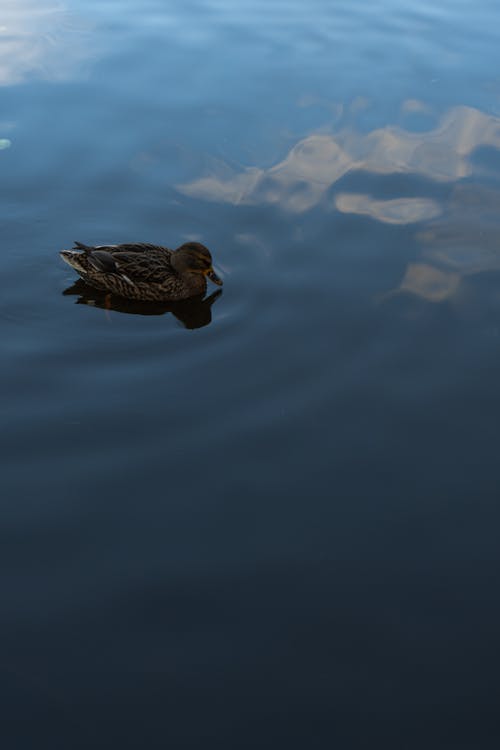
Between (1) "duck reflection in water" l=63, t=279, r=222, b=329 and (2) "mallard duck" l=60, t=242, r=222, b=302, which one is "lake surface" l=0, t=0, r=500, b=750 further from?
(2) "mallard duck" l=60, t=242, r=222, b=302

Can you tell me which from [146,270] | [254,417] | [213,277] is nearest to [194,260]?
[213,277]

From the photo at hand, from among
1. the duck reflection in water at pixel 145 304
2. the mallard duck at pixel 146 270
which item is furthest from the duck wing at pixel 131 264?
the duck reflection in water at pixel 145 304

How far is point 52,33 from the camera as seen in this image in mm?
11766

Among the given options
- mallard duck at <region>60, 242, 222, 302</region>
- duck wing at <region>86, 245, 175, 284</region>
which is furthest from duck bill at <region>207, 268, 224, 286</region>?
duck wing at <region>86, 245, 175, 284</region>

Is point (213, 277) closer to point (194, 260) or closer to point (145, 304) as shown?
point (194, 260)

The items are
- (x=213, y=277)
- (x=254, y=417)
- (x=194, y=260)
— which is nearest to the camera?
(x=254, y=417)

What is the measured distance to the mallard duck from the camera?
7102mm

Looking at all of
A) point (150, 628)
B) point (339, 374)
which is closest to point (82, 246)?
point (339, 374)

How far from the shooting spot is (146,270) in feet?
23.5

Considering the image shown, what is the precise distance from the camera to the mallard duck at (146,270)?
23.3 feet

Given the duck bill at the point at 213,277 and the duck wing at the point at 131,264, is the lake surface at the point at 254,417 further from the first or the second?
the duck wing at the point at 131,264

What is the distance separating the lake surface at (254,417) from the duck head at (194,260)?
0.71 ft

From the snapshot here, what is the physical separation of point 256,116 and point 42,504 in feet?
20.0

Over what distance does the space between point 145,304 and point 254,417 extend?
80.0 inches
